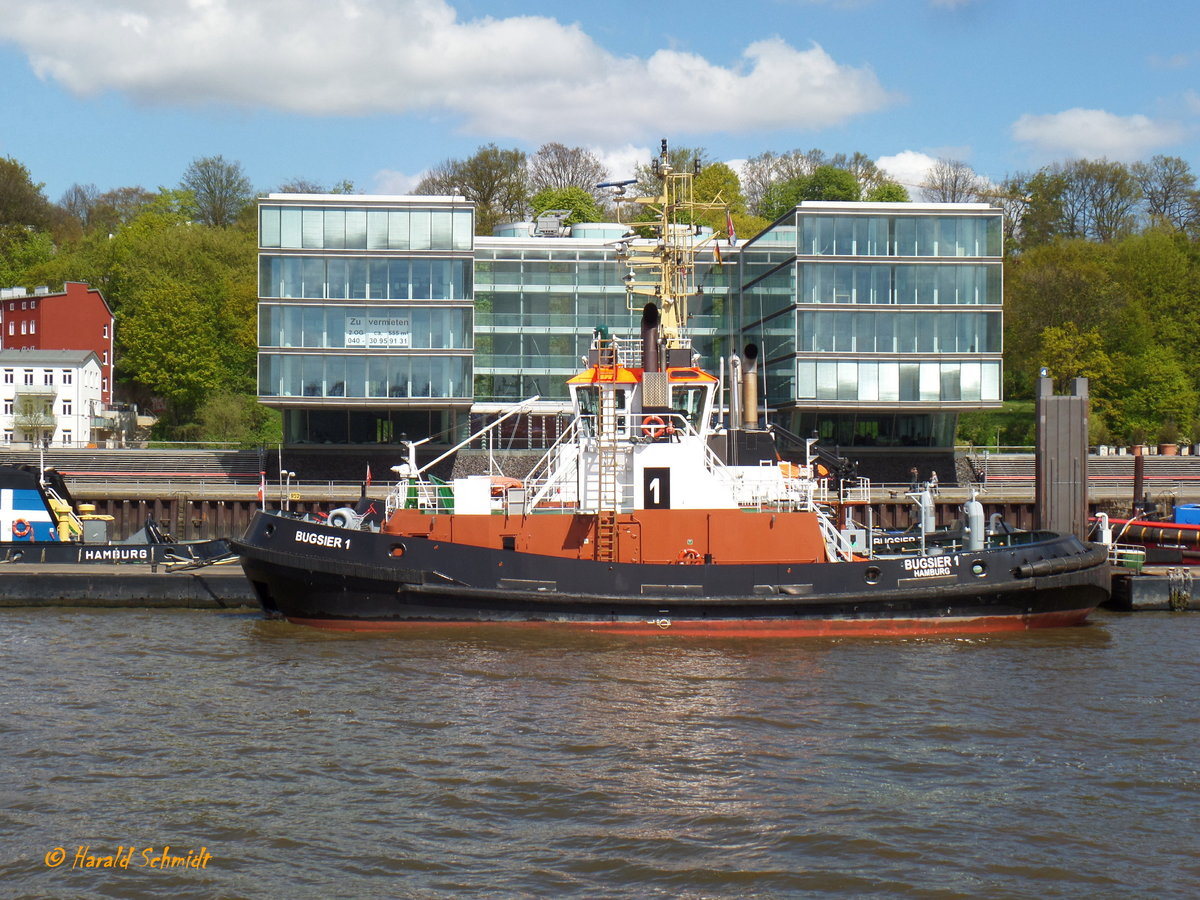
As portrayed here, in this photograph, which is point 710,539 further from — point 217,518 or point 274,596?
point 217,518

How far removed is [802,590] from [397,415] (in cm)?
2517

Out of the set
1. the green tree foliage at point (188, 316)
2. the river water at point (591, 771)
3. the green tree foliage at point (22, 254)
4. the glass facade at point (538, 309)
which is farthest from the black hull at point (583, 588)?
the green tree foliage at point (22, 254)

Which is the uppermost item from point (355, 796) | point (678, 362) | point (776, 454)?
point (678, 362)

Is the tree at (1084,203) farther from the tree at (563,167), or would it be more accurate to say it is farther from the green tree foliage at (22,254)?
the green tree foliage at (22,254)

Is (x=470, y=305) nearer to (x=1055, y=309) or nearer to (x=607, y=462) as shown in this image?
(x=607, y=462)

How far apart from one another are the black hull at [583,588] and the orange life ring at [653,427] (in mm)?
2339

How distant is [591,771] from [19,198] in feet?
235

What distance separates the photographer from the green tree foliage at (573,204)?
58.9 m

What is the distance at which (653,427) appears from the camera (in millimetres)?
19641

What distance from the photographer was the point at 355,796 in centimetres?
1095

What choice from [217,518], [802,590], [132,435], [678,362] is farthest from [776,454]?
[132,435]

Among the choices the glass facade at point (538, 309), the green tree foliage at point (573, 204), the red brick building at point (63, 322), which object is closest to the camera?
the glass facade at point (538, 309)

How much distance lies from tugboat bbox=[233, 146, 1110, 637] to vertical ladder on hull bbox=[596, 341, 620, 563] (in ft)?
0.11

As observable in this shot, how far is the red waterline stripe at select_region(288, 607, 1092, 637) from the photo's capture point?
18.6 m
